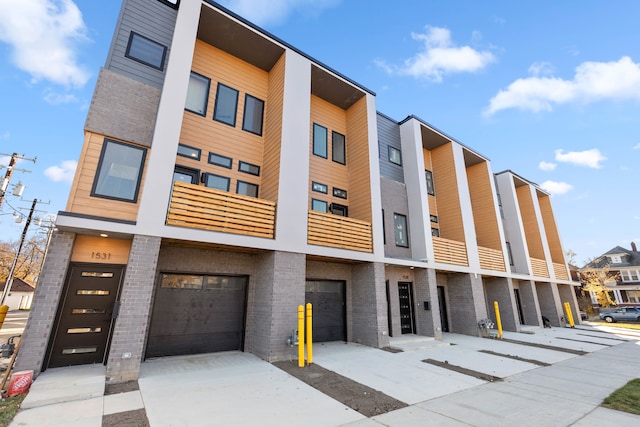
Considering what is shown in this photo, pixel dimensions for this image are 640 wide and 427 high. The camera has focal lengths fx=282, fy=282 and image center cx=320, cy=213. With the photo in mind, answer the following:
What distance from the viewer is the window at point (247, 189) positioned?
960 centimetres

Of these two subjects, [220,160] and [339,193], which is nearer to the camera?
[220,160]

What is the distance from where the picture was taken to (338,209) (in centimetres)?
1209

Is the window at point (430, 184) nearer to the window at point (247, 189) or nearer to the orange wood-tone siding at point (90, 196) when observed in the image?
the window at point (247, 189)

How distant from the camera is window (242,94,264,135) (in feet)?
34.0

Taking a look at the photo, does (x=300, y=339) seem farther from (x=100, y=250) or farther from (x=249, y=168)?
(x=249, y=168)

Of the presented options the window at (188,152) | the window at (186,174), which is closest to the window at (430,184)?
the window at (188,152)

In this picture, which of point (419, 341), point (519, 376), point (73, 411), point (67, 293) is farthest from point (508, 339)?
point (67, 293)

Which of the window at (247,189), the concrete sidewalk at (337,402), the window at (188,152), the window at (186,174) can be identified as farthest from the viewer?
the window at (247,189)

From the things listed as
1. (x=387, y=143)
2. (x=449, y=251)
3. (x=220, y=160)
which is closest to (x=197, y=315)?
(x=220, y=160)

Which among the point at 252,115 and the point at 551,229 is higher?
the point at 252,115

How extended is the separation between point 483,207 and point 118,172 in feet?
61.5

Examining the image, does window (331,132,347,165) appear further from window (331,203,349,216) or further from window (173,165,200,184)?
window (173,165,200,184)

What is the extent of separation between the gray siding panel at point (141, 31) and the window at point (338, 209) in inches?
287

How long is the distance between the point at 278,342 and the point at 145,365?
10.8 ft
